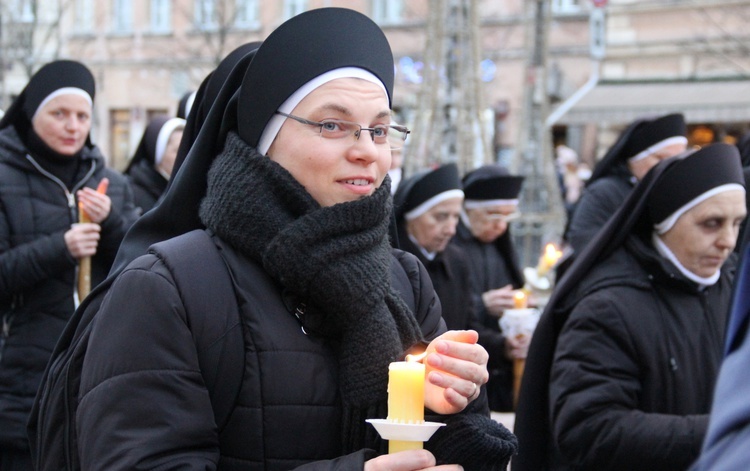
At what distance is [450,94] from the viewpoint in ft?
37.2

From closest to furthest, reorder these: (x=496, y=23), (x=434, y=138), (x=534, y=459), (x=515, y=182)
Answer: (x=534, y=459), (x=515, y=182), (x=434, y=138), (x=496, y=23)

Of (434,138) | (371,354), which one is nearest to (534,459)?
(371,354)

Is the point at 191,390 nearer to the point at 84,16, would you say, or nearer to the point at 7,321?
the point at 7,321

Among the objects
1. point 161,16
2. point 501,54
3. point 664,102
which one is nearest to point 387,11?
point 501,54

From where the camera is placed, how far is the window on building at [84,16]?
117 feet

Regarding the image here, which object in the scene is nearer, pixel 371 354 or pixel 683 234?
pixel 371 354

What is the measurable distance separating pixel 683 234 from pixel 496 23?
89.7 ft

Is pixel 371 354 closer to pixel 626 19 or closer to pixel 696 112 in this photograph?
pixel 696 112

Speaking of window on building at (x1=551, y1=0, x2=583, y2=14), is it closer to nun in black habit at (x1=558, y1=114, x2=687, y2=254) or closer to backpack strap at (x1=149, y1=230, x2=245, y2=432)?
nun in black habit at (x1=558, y1=114, x2=687, y2=254)

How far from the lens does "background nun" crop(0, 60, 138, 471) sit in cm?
481

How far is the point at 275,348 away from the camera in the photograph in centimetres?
231

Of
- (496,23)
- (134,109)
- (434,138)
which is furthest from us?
(134,109)

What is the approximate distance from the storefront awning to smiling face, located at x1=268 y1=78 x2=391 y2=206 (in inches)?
782

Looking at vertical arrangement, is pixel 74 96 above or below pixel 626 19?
below
